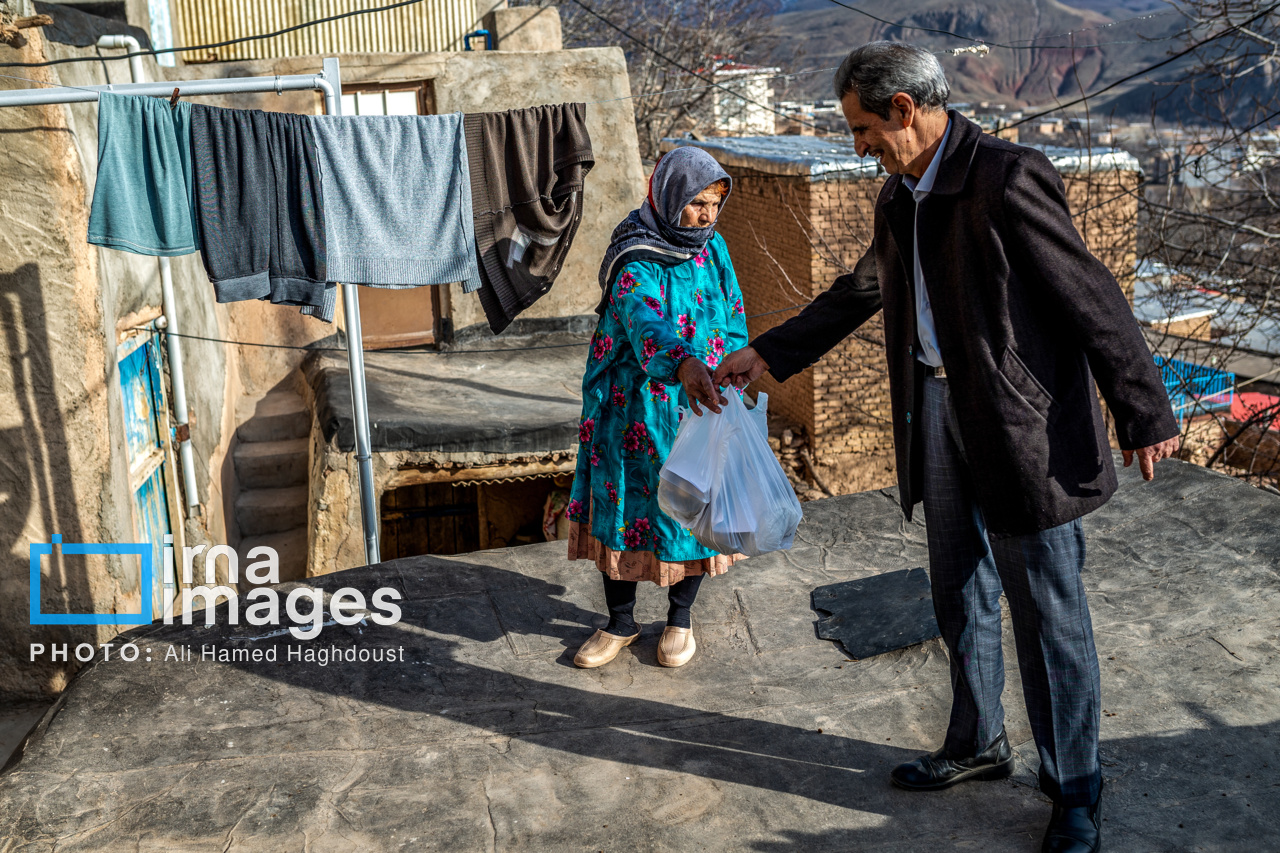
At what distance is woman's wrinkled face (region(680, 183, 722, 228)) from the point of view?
295 centimetres

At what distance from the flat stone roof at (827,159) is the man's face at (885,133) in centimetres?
754

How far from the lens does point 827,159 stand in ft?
34.8

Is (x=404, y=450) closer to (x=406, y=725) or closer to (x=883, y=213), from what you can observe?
(x=406, y=725)

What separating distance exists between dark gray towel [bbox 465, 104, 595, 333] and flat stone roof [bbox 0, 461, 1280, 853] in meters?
2.09

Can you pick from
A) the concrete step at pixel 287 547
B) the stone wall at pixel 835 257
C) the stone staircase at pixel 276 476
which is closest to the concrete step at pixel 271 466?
the stone staircase at pixel 276 476

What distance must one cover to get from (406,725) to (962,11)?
115 metres

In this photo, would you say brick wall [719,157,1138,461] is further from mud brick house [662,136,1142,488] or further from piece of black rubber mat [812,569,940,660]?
piece of black rubber mat [812,569,940,660]

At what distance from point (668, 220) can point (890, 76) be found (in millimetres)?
979

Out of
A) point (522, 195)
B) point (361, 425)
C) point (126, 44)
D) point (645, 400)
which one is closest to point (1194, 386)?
point (522, 195)

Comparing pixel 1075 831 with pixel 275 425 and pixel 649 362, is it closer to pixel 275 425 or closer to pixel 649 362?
pixel 649 362

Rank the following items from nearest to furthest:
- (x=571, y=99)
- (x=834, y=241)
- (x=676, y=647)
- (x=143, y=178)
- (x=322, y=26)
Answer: (x=676, y=647)
(x=143, y=178)
(x=322, y=26)
(x=571, y=99)
(x=834, y=241)

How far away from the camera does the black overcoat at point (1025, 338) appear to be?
6.84 ft

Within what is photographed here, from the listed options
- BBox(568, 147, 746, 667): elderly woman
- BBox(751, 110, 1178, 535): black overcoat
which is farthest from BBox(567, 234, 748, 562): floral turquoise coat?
BBox(751, 110, 1178, 535): black overcoat

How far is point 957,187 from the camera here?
2.15 metres
